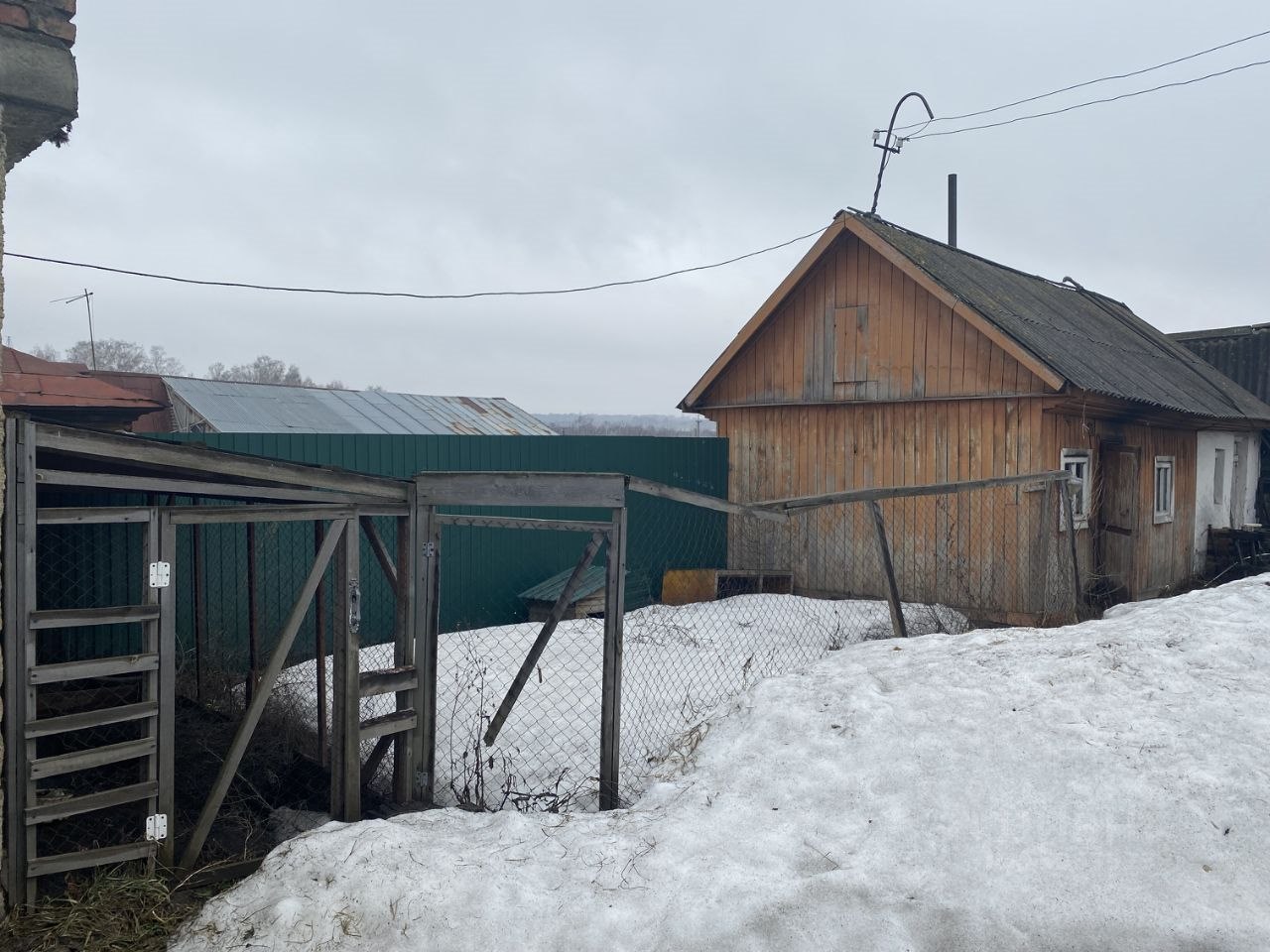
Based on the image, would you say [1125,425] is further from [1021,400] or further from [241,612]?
[241,612]

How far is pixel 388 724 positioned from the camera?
5.02 meters

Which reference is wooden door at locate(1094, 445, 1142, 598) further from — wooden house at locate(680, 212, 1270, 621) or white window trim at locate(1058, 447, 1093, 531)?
white window trim at locate(1058, 447, 1093, 531)

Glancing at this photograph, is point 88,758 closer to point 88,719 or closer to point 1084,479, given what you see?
point 88,719

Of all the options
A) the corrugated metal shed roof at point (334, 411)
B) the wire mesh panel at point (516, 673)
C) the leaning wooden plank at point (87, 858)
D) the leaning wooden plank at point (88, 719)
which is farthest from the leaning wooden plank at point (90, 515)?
the corrugated metal shed roof at point (334, 411)

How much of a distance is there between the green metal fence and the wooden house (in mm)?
1155

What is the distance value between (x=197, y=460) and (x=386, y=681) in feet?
5.10

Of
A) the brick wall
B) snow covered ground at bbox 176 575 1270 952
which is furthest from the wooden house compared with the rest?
Result: the brick wall

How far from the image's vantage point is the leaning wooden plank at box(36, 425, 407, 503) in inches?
151

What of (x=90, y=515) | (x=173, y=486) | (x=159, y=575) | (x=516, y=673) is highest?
(x=173, y=486)

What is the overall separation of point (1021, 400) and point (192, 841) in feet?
30.5

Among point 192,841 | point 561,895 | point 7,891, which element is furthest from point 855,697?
point 7,891

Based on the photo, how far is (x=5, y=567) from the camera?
377 centimetres

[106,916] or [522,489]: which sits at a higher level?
[522,489]

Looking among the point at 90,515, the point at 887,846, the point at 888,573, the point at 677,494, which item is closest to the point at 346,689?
the point at 90,515
